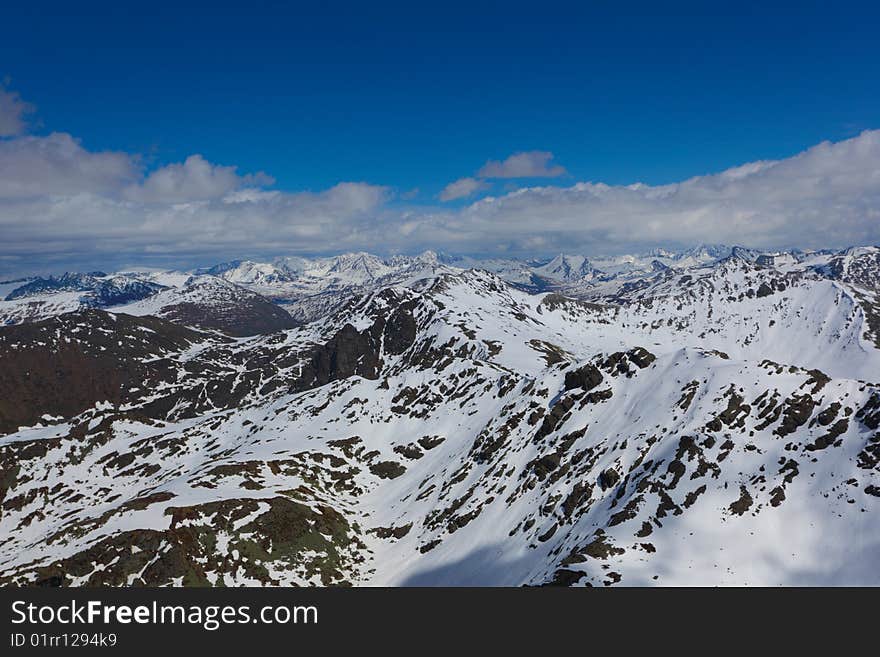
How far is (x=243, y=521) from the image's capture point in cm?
9869

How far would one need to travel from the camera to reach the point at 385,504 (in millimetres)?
132250

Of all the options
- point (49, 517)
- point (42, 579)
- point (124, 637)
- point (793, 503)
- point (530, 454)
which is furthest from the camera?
point (49, 517)

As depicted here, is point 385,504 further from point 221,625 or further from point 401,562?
point 221,625

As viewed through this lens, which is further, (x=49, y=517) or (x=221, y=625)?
(x=49, y=517)

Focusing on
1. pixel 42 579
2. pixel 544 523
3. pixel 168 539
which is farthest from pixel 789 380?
pixel 42 579

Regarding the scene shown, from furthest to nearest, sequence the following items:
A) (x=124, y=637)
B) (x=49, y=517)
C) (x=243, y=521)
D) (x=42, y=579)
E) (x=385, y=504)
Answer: (x=49, y=517) → (x=385, y=504) → (x=243, y=521) → (x=42, y=579) → (x=124, y=637)

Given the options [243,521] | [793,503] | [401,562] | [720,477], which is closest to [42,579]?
[243,521]

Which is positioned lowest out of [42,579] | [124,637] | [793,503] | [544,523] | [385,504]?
[385,504]

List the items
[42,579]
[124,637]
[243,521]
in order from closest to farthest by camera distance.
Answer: [124,637] < [42,579] < [243,521]

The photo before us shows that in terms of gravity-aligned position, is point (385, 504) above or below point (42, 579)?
below

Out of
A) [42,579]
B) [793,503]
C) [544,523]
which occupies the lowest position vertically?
[42,579]

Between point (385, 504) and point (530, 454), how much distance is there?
44221 millimetres

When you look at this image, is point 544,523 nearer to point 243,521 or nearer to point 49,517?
point 243,521

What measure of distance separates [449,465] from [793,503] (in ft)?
282
